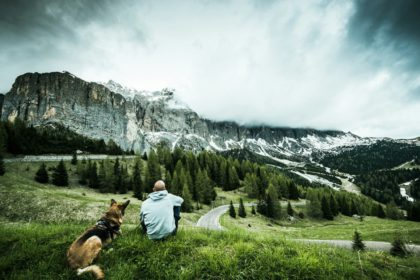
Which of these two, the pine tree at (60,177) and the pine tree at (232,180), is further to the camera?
the pine tree at (232,180)

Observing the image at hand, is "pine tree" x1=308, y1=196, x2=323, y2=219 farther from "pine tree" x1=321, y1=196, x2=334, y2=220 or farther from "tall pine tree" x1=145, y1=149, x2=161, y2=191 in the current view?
"tall pine tree" x1=145, y1=149, x2=161, y2=191

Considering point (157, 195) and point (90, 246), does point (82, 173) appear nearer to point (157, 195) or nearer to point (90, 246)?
point (157, 195)

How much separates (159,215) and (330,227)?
52135 mm

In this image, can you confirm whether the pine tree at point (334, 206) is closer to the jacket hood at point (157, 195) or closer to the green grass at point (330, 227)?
the green grass at point (330, 227)

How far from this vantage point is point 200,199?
68.0 meters

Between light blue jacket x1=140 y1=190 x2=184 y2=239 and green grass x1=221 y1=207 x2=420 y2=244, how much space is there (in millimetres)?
18345

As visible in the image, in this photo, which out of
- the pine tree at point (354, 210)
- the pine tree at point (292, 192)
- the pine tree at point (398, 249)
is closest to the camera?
the pine tree at point (398, 249)

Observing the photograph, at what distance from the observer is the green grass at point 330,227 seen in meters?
26.1

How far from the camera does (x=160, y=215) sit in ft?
20.1

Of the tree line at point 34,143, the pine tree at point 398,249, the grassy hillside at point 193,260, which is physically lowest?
the pine tree at point 398,249

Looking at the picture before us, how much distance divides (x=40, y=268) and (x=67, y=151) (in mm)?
111749

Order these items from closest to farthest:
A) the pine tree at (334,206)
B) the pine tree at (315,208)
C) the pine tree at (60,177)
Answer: the pine tree at (60,177), the pine tree at (315,208), the pine tree at (334,206)

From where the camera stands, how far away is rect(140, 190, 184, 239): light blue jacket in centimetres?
600

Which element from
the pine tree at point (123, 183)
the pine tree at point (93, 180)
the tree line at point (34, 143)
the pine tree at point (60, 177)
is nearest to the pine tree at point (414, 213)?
the pine tree at point (123, 183)
